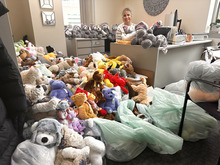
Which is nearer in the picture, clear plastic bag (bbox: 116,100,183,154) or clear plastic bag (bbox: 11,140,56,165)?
clear plastic bag (bbox: 11,140,56,165)

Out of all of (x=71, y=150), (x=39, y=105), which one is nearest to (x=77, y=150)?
(x=71, y=150)

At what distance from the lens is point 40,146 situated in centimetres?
71

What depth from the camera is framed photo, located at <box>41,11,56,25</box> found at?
119 inches

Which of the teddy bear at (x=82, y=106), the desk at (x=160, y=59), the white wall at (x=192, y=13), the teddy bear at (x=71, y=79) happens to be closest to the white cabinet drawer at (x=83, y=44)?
the desk at (x=160, y=59)

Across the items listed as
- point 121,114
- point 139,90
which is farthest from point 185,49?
point 121,114

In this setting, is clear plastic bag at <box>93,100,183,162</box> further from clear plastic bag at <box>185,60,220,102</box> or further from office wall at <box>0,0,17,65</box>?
office wall at <box>0,0,17,65</box>

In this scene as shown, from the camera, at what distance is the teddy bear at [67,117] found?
0.86m

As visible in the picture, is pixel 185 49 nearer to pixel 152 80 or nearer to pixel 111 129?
pixel 152 80

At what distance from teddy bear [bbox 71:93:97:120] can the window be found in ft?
11.7

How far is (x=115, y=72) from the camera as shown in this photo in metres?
1.65

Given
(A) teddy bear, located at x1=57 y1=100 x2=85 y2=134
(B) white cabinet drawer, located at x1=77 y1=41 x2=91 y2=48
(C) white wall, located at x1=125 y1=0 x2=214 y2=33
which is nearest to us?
(A) teddy bear, located at x1=57 y1=100 x2=85 y2=134

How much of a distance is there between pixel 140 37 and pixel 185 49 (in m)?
0.83

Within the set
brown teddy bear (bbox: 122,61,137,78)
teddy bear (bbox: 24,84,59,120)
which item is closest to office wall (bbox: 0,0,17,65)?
teddy bear (bbox: 24,84,59,120)

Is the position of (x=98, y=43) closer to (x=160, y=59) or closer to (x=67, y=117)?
(x=160, y=59)
